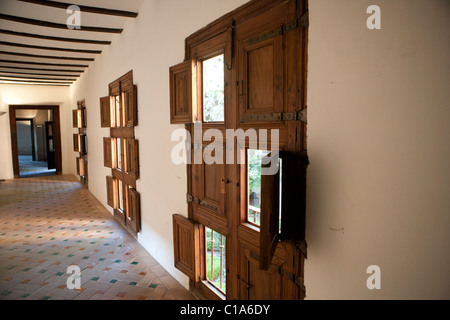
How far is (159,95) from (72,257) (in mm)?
2983

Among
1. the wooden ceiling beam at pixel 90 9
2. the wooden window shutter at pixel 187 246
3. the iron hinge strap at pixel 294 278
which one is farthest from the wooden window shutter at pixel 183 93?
the wooden ceiling beam at pixel 90 9

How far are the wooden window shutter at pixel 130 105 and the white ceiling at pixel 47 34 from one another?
127 cm

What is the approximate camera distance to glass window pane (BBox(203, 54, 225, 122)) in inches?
114

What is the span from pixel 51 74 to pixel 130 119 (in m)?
6.30

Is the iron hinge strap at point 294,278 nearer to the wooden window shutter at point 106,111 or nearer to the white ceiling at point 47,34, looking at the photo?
the white ceiling at point 47,34

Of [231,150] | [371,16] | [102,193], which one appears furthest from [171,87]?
[102,193]

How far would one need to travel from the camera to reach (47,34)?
5664 mm

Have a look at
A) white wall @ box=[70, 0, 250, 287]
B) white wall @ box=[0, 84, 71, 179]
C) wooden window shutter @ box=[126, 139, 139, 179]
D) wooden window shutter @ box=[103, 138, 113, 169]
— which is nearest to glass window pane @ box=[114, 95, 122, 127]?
wooden window shutter @ box=[103, 138, 113, 169]

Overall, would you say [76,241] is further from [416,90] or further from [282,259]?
[416,90]

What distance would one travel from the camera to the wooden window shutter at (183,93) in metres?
3.16

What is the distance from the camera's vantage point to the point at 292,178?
1998mm

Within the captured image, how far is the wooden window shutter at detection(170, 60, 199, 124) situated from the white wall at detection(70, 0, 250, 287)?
240 millimetres

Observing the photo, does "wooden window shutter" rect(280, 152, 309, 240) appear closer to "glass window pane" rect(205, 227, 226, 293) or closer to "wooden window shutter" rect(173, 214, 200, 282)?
"glass window pane" rect(205, 227, 226, 293)

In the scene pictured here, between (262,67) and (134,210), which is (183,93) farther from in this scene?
(134,210)
